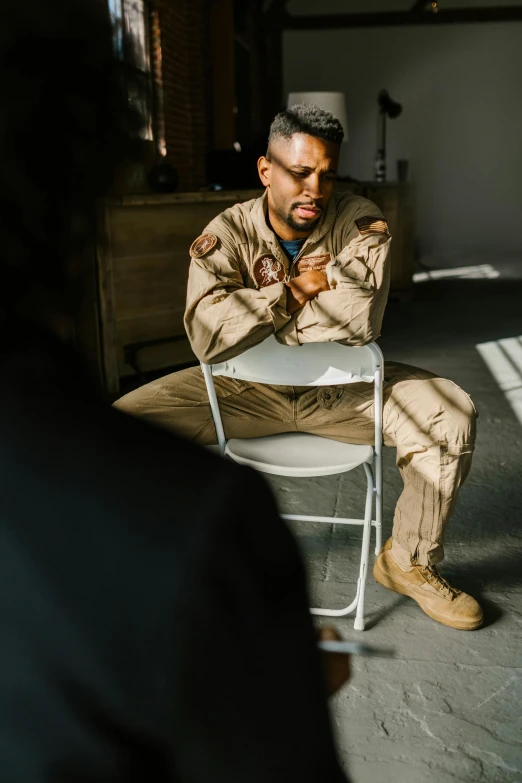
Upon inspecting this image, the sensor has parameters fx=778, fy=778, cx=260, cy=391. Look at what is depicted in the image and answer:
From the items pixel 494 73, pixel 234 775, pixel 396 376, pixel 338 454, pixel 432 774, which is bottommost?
pixel 432 774

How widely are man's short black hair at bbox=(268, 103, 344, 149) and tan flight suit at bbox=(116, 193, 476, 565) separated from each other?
0.21m

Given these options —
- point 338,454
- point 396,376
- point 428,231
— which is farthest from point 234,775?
point 428,231

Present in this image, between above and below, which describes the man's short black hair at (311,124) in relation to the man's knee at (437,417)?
above

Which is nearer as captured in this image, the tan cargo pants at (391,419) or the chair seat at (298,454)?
the chair seat at (298,454)

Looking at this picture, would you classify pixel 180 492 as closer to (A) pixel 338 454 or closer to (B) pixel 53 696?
(B) pixel 53 696

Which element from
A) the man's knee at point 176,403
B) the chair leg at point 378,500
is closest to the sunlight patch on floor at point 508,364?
the chair leg at point 378,500

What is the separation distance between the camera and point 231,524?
1.24 feet

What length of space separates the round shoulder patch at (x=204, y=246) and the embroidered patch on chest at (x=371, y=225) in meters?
0.42

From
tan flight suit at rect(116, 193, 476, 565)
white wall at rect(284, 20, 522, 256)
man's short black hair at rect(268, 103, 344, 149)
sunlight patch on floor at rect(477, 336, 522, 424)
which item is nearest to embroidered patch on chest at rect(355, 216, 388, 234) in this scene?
tan flight suit at rect(116, 193, 476, 565)

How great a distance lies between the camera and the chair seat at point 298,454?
188 centimetres

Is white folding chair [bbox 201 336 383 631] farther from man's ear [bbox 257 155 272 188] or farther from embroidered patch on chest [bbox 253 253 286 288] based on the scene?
man's ear [bbox 257 155 272 188]

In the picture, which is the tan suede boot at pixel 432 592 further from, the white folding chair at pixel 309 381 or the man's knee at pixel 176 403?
the man's knee at pixel 176 403

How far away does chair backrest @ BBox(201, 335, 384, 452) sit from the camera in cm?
184

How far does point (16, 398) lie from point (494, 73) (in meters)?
12.0
